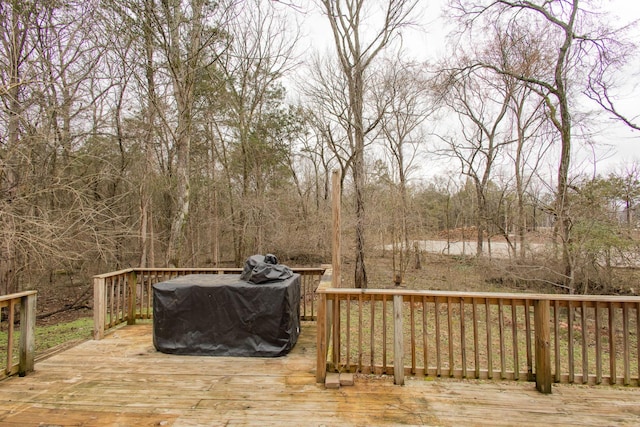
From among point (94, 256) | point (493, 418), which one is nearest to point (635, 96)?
point (493, 418)

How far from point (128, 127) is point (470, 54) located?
10.5m

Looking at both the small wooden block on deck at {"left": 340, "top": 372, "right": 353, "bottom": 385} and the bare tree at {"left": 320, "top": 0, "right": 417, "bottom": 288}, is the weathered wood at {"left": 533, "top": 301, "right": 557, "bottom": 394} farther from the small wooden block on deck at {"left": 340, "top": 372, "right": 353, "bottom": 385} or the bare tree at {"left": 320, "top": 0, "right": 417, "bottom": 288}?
the bare tree at {"left": 320, "top": 0, "right": 417, "bottom": 288}

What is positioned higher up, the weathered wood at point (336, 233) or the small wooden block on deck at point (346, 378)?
the weathered wood at point (336, 233)

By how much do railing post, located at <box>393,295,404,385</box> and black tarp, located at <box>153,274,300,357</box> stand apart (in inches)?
46.0

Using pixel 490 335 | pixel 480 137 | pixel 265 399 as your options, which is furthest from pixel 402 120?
pixel 265 399

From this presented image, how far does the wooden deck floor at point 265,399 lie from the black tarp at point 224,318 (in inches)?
8.5

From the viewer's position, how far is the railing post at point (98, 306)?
12.9 feet

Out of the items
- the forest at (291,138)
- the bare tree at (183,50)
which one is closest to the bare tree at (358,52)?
the forest at (291,138)

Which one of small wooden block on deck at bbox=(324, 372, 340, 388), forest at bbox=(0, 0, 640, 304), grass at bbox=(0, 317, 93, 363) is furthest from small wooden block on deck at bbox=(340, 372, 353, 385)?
grass at bbox=(0, 317, 93, 363)

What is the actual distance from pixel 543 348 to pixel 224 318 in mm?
3051

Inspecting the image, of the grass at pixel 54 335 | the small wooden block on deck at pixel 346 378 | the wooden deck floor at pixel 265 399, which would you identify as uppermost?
the small wooden block on deck at pixel 346 378

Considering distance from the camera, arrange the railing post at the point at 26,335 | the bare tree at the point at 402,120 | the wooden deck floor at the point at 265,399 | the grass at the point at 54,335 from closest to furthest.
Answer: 1. the wooden deck floor at the point at 265,399
2. the railing post at the point at 26,335
3. the grass at the point at 54,335
4. the bare tree at the point at 402,120

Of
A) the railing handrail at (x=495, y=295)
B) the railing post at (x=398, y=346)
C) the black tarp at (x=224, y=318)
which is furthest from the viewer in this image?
the black tarp at (x=224, y=318)

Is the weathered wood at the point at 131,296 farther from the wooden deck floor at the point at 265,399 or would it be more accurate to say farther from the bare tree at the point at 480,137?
the bare tree at the point at 480,137
